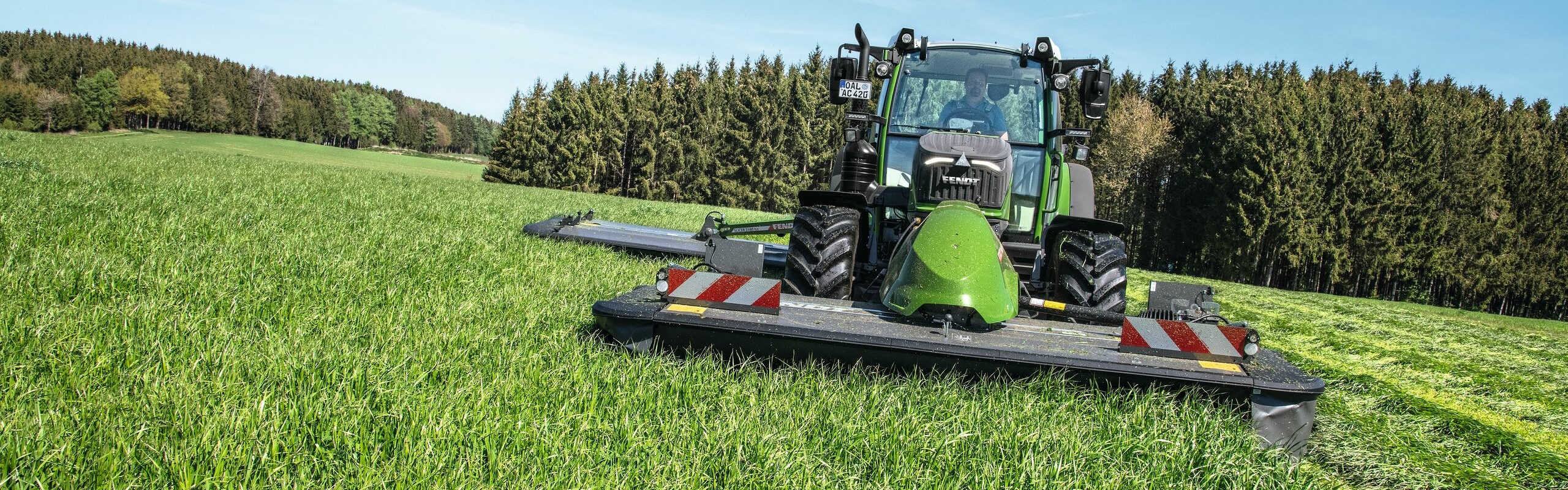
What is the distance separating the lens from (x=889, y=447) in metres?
2.99

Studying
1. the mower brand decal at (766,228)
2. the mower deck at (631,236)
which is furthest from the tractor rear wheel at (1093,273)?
the mower deck at (631,236)

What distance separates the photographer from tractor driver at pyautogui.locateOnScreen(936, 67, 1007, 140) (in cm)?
622

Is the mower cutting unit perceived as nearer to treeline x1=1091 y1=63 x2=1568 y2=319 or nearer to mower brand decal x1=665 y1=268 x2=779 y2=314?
mower brand decal x1=665 y1=268 x2=779 y2=314

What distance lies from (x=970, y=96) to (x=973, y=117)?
7.8 inches

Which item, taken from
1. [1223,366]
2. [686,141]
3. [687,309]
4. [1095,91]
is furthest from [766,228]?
[686,141]

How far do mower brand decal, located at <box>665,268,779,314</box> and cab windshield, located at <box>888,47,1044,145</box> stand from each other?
2575 millimetres

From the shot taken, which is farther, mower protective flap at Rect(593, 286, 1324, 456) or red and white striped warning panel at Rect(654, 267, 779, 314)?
red and white striped warning panel at Rect(654, 267, 779, 314)

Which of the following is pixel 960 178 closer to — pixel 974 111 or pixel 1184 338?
pixel 974 111

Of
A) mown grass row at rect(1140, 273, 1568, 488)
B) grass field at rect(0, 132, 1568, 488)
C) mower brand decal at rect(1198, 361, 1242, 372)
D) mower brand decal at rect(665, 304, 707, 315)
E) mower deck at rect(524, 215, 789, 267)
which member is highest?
mower brand decal at rect(1198, 361, 1242, 372)

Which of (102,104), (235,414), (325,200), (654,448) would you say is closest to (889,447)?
(654,448)

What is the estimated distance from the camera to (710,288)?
4.29m

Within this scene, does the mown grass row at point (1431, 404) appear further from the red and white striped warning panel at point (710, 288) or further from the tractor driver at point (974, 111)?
the tractor driver at point (974, 111)

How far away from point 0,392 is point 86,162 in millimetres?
13879

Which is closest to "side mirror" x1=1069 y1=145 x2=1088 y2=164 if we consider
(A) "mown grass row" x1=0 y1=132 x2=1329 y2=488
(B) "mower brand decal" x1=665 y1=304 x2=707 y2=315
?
(A) "mown grass row" x1=0 y1=132 x2=1329 y2=488
